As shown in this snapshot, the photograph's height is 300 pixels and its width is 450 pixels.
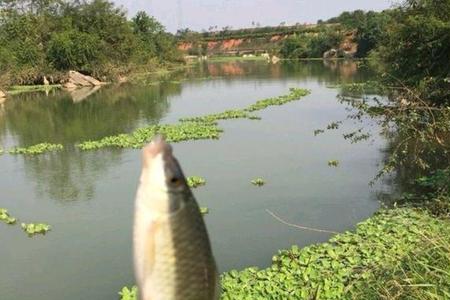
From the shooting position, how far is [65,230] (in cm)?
861

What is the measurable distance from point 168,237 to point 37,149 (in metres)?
15.3

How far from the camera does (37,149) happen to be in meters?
15.2

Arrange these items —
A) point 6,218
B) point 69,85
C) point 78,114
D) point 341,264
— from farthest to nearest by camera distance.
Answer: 1. point 69,85
2. point 78,114
3. point 6,218
4. point 341,264

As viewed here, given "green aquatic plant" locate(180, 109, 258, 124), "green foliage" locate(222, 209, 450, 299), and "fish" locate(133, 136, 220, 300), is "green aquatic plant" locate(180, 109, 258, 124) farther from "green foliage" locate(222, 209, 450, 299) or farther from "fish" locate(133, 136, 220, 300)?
"fish" locate(133, 136, 220, 300)

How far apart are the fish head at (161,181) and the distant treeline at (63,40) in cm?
3752

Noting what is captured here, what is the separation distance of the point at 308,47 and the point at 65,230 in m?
67.8

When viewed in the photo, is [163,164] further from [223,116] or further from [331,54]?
[331,54]

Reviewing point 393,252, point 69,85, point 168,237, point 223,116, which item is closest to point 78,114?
point 223,116

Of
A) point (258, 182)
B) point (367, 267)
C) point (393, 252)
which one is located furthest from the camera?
point (258, 182)

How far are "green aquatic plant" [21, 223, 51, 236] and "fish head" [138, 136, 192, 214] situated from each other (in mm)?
8330

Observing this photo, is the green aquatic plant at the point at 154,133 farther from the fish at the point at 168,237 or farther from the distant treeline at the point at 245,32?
the distant treeline at the point at 245,32

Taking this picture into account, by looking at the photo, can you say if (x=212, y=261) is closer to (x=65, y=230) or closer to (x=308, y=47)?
(x=65, y=230)

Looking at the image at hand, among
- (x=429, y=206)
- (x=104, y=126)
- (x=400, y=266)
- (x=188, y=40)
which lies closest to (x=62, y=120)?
(x=104, y=126)

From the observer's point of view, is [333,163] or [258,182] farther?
[333,163]
